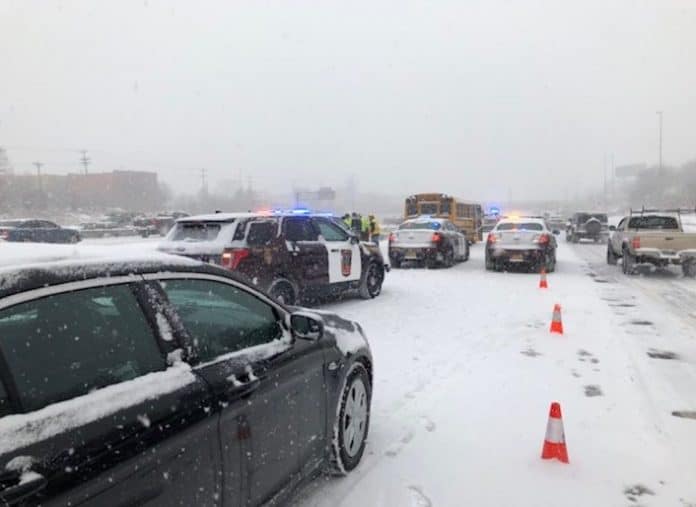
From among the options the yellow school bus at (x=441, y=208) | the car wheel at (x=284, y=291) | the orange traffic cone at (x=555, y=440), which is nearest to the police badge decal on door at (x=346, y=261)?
Answer: the car wheel at (x=284, y=291)

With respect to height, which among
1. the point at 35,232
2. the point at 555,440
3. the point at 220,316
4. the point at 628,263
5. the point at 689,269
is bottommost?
the point at 689,269

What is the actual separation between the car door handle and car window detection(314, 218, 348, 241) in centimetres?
885

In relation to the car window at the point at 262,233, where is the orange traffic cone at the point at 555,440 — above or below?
below

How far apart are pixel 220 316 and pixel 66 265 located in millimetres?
1097

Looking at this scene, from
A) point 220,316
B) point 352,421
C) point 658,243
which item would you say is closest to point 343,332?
point 352,421

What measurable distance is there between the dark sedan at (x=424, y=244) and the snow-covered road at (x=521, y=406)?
6631mm

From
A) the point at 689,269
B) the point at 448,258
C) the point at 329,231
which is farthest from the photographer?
the point at 448,258

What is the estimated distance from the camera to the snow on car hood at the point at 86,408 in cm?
182

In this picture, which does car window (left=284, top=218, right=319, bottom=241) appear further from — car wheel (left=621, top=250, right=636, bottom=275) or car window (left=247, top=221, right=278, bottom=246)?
car wheel (left=621, top=250, right=636, bottom=275)

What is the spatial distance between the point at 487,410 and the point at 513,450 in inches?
33.0

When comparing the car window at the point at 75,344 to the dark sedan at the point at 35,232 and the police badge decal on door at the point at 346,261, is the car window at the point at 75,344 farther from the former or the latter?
the dark sedan at the point at 35,232

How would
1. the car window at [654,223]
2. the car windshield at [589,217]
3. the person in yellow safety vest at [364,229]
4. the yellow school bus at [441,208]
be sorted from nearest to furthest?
the car window at [654,223] < the person in yellow safety vest at [364,229] < the yellow school bus at [441,208] < the car windshield at [589,217]

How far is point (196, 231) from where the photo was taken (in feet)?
29.1

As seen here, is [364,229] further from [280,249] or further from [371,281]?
[280,249]
